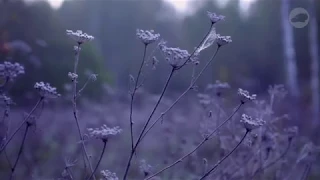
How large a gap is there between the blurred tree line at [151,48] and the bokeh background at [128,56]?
5 centimetres

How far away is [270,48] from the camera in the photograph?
957 inches

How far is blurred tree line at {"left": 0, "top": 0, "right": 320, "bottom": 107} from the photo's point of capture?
1394 centimetres

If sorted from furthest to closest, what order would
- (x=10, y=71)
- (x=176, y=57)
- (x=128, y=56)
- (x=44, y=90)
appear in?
(x=128, y=56), (x=10, y=71), (x=44, y=90), (x=176, y=57)

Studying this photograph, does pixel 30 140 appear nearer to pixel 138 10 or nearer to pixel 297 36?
pixel 297 36

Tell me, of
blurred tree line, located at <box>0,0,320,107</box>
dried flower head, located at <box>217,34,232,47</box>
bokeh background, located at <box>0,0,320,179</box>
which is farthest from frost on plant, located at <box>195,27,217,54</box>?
blurred tree line, located at <box>0,0,320,107</box>

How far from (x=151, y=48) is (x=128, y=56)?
12.2 metres

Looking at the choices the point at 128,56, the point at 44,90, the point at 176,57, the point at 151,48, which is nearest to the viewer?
the point at 176,57

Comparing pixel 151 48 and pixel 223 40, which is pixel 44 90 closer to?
pixel 223 40

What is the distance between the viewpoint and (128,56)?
28578 millimetres

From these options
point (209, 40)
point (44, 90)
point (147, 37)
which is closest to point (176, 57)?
point (147, 37)

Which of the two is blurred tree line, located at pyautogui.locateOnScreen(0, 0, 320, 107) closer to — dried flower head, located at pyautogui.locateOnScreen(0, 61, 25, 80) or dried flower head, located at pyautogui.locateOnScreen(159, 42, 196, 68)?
dried flower head, located at pyautogui.locateOnScreen(0, 61, 25, 80)

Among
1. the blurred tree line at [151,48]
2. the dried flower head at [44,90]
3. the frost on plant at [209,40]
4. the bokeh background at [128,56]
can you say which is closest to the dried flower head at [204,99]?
the bokeh background at [128,56]

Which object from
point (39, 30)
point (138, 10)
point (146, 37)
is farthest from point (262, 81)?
point (146, 37)

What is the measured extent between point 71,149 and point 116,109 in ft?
4.81
